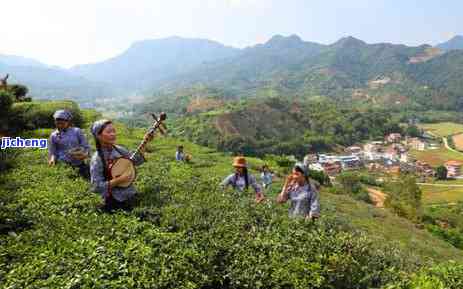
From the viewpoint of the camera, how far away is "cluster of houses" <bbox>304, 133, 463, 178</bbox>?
93250mm

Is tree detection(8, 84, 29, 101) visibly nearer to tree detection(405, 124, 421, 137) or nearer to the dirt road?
the dirt road

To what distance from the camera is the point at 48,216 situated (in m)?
5.42

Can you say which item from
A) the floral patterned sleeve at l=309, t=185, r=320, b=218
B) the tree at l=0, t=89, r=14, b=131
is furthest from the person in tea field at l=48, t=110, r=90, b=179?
the tree at l=0, t=89, r=14, b=131

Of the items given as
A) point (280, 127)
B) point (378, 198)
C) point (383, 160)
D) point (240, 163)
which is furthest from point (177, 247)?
point (280, 127)

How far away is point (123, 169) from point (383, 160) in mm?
107794

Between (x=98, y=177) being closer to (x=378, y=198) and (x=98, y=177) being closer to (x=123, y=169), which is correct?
(x=123, y=169)

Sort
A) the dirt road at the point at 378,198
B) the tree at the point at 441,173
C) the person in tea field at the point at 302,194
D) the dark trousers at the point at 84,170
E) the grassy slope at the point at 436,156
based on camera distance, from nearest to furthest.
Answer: the person in tea field at the point at 302,194
the dark trousers at the point at 84,170
the dirt road at the point at 378,198
the tree at the point at 441,173
the grassy slope at the point at 436,156

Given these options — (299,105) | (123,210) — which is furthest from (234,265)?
(299,105)

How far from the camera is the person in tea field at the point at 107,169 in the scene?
621cm

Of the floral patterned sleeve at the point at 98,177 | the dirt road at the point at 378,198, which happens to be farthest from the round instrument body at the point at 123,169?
the dirt road at the point at 378,198

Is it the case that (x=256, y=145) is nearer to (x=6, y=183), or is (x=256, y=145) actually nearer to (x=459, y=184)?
(x=459, y=184)

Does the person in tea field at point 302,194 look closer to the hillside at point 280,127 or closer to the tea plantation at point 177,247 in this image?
the tea plantation at point 177,247

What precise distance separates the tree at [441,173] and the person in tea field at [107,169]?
96997 millimetres

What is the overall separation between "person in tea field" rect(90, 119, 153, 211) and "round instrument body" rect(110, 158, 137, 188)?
50 mm
